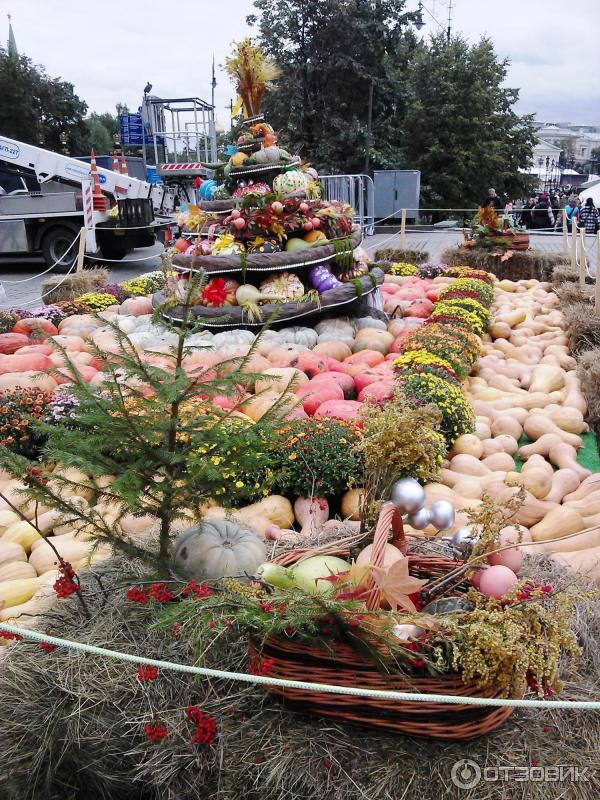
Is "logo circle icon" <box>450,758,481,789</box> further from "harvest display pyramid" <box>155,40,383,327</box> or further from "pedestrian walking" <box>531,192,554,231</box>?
"pedestrian walking" <box>531,192,554,231</box>

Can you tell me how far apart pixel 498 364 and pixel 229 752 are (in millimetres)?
5147

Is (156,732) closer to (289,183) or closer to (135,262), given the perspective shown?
(289,183)

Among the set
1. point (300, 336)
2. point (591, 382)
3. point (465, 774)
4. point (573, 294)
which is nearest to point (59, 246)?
point (300, 336)

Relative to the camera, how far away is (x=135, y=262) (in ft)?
51.5

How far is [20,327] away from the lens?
293 inches

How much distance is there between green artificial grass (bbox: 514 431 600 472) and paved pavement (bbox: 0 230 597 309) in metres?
7.22

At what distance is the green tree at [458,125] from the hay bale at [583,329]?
794 inches

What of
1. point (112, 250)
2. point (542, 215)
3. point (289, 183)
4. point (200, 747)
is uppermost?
point (289, 183)

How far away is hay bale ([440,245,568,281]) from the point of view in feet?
38.7

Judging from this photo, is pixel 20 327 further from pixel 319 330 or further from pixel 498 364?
pixel 498 364

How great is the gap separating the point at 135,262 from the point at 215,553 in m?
14.1

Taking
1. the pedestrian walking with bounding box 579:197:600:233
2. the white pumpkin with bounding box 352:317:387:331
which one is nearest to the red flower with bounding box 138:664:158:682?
the white pumpkin with bounding box 352:317:387:331

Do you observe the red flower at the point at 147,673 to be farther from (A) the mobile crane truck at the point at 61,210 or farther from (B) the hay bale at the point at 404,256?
(A) the mobile crane truck at the point at 61,210

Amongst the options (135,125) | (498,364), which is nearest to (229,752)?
(498,364)
